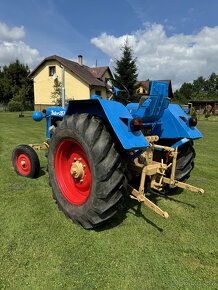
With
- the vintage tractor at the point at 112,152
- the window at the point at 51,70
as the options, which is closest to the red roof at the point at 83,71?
the window at the point at 51,70

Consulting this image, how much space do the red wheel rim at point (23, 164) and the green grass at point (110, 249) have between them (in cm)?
85

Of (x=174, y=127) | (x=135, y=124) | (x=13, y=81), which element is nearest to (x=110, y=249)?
(x=135, y=124)

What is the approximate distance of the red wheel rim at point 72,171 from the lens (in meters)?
2.91

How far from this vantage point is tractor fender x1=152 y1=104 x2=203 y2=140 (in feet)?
10.6

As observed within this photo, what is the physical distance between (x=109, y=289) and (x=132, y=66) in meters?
25.6

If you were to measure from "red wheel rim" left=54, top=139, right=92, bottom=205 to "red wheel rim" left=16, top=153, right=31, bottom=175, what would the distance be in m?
1.30

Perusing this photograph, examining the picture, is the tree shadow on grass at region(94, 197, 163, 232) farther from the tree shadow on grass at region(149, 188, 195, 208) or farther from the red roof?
the red roof

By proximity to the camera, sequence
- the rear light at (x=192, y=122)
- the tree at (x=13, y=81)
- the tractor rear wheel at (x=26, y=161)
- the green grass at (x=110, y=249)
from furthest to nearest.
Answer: the tree at (x=13, y=81)
the tractor rear wheel at (x=26, y=161)
the rear light at (x=192, y=122)
the green grass at (x=110, y=249)

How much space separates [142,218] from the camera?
294cm

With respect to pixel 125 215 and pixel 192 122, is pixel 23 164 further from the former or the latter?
pixel 192 122

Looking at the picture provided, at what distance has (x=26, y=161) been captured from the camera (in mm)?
4309

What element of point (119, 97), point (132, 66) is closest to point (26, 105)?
point (132, 66)

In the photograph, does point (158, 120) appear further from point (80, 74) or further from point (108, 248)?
point (80, 74)

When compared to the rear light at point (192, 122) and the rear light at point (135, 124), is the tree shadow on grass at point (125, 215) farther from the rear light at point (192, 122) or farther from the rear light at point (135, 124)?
the rear light at point (192, 122)
